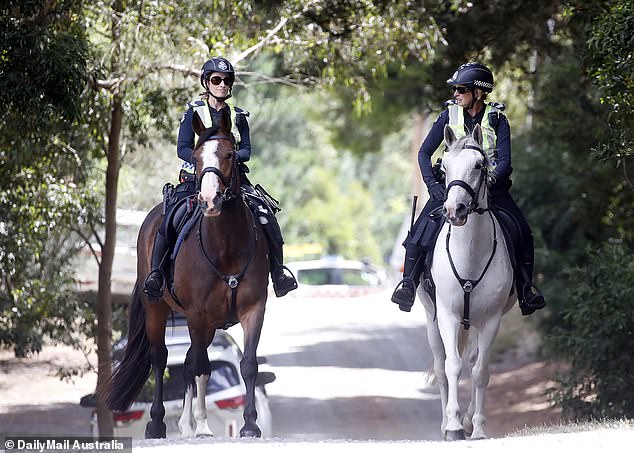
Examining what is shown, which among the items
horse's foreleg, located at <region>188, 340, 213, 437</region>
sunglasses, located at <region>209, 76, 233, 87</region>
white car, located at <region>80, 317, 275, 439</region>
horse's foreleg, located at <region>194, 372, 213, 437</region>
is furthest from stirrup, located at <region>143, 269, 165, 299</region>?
white car, located at <region>80, 317, 275, 439</region>

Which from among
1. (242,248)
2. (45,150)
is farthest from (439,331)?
(45,150)

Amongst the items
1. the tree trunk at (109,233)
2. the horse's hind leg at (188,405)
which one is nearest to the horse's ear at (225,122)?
the horse's hind leg at (188,405)

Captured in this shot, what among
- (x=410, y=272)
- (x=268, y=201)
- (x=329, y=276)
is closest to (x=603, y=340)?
(x=410, y=272)

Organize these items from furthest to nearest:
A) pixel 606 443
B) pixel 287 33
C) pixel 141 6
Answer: pixel 287 33 → pixel 141 6 → pixel 606 443

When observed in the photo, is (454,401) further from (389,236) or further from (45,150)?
(389,236)

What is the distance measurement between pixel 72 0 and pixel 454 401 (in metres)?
7.78

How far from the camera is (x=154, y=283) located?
1220cm

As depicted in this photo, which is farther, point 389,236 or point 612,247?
point 389,236

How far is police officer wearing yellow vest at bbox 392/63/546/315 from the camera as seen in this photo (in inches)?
451

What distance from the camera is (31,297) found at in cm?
1819

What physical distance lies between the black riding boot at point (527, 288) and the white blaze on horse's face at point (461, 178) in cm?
142

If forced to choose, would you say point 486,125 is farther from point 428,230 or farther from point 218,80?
point 218,80

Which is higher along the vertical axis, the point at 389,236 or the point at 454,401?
the point at 389,236

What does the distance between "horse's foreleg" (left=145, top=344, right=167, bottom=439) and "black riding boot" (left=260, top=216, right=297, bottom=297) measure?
6.02 ft
